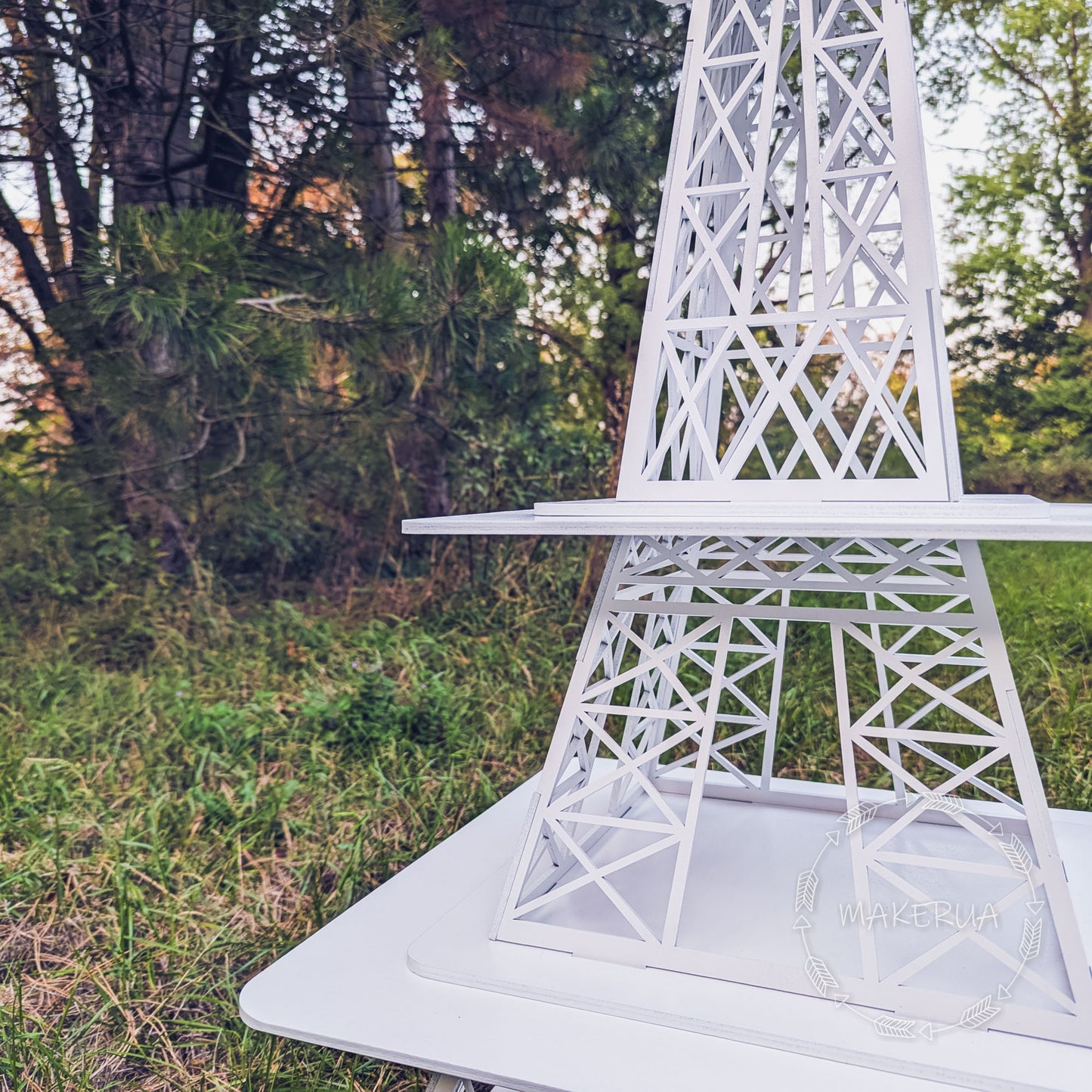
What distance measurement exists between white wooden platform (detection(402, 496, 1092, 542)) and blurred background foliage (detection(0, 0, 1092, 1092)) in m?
1.67

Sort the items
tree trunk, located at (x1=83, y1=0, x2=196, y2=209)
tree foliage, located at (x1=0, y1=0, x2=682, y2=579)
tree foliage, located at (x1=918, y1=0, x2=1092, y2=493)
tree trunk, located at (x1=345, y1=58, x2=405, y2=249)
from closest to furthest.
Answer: tree foliage, located at (x1=0, y1=0, x2=682, y2=579)
tree trunk, located at (x1=83, y1=0, x2=196, y2=209)
tree trunk, located at (x1=345, y1=58, x2=405, y2=249)
tree foliage, located at (x1=918, y1=0, x2=1092, y2=493)

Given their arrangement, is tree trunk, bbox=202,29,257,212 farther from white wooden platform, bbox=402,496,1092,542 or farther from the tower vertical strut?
white wooden platform, bbox=402,496,1092,542

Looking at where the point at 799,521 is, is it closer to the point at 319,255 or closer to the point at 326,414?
the point at 326,414

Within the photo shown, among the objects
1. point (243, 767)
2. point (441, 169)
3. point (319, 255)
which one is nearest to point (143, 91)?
point (319, 255)

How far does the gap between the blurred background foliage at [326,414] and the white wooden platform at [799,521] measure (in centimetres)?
167

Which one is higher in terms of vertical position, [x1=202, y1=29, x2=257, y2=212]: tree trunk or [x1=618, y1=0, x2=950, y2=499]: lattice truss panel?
[x1=202, y1=29, x2=257, y2=212]: tree trunk

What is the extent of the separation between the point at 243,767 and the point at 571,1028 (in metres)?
2.46

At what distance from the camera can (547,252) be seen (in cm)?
579

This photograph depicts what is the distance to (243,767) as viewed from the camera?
3.84 m

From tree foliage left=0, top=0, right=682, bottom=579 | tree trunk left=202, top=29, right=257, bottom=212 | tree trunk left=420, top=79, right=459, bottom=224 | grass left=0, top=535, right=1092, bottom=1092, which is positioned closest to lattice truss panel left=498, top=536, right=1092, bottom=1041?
grass left=0, top=535, right=1092, bottom=1092

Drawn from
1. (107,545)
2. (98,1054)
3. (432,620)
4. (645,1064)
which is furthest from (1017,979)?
(107,545)

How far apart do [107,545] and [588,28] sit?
12.9ft

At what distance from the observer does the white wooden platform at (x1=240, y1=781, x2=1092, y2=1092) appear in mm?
1613

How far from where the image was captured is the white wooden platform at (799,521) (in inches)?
64.2
